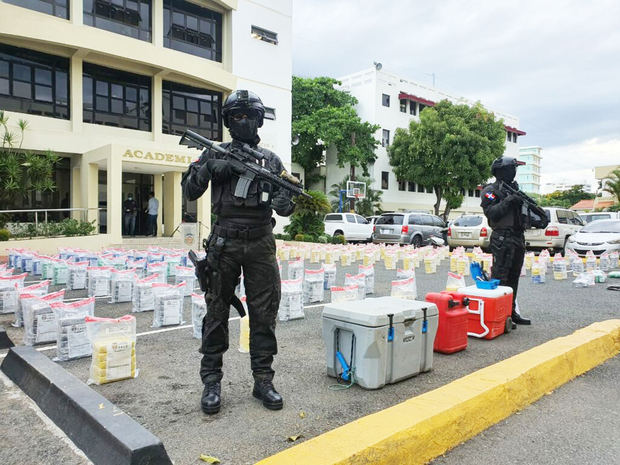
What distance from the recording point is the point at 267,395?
3.13m

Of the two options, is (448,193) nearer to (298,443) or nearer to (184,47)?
(184,47)

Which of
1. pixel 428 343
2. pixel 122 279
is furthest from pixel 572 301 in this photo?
pixel 122 279

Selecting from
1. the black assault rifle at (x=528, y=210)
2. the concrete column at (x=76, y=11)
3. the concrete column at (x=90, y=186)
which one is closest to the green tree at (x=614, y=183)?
the black assault rifle at (x=528, y=210)

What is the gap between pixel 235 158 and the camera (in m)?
3.21

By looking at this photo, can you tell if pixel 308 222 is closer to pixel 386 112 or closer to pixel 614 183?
pixel 386 112

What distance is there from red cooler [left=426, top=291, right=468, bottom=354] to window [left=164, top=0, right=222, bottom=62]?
2113 cm

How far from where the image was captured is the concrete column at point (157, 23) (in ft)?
66.3

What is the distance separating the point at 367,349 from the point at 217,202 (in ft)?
5.20

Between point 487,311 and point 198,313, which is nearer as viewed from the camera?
point 487,311

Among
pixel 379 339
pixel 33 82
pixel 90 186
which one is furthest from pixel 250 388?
pixel 33 82

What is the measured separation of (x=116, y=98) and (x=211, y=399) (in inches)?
787

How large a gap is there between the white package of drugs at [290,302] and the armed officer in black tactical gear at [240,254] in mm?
2653

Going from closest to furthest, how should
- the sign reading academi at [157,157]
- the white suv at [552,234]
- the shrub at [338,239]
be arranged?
the white suv at [552,234] < the sign reading academi at [157,157] < the shrub at [338,239]

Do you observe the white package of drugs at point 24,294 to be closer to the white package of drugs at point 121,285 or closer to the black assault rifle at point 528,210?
the white package of drugs at point 121,285
